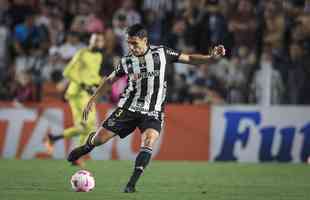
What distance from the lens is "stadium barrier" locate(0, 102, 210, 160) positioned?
67.4ft

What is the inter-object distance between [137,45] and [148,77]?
0.59m

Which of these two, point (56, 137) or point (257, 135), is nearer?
point (56, 137)

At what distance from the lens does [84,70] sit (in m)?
17.6

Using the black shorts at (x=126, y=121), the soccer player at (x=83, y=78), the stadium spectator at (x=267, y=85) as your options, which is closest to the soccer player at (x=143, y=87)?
the black shorts at (x=126, y=121)

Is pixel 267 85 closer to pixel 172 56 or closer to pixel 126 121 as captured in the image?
pixel 172 56

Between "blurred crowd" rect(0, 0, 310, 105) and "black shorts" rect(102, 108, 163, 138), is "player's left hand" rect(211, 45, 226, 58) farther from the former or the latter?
"blurred crowd" rect(0, 0, 310, 105)

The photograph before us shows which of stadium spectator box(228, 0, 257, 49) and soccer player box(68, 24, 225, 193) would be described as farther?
stadium spectator box(228, 0, 257, 49)

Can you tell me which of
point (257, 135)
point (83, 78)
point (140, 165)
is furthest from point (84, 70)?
point (140, 165)

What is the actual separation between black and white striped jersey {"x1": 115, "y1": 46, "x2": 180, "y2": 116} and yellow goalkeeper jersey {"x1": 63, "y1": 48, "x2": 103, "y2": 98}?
5.23m

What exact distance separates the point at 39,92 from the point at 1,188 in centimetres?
866

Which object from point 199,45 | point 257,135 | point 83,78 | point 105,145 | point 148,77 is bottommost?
point 105,145

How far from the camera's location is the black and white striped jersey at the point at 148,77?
484 inches

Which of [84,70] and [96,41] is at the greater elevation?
[96,41]

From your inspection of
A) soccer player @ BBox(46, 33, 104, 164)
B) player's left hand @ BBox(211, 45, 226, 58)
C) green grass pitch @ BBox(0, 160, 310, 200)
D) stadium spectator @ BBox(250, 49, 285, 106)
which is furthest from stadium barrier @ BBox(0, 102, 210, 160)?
player's left hand @ BBox(211, 45, 226, 58)
